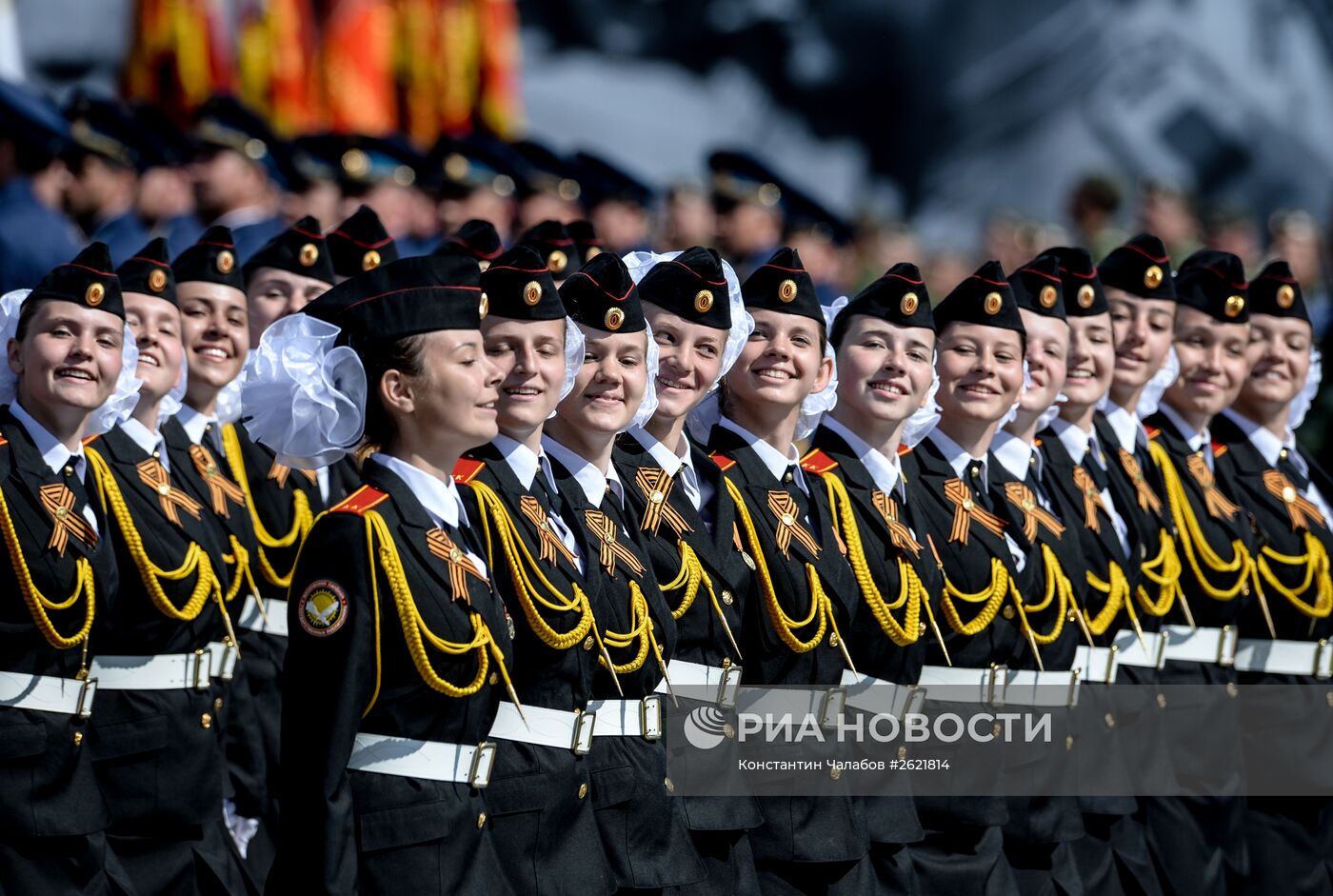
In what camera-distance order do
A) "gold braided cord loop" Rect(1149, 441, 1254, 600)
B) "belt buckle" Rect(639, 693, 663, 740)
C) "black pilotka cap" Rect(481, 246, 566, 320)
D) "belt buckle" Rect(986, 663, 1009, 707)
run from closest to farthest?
"black pilotka cap" Rect(481, 246, 566, 320)
"belt buckle" Rect(639, 693, 663, 740)
"belt buckle" Rect(986, 663, 1009, 707)
"gold braided cord loop" Rect(1149, 441, 1254, 600)

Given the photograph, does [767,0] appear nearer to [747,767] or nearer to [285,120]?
[285,120]

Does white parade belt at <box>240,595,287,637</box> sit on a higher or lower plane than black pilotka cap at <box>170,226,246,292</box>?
lower

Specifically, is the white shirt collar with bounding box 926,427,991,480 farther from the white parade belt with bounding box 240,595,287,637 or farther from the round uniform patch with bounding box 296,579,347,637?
the round uniform patch with bounding box 296,579,347,637

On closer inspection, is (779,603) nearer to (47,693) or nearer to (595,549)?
(595,549)

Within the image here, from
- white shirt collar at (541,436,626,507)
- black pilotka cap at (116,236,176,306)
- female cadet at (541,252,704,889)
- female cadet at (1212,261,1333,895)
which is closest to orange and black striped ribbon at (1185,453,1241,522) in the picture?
female cadet at (1212,261,1333,895)

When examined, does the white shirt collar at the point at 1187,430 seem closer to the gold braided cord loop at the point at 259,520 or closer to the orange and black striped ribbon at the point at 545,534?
the gold braided cord loop at the point at 259,520

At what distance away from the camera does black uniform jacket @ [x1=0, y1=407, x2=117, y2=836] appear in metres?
5.32

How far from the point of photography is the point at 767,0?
17969 millimetres

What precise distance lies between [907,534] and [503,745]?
1740 millimetres

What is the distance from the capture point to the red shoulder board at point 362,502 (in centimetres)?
451

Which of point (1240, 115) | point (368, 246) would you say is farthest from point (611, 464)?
point (1240, 115)

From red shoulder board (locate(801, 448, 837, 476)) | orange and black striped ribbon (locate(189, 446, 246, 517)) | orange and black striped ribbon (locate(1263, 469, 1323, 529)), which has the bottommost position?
orange and black striped ribbon (locate(1263, 469, 1323, 529))

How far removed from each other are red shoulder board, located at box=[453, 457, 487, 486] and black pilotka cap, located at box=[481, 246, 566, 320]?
1.16 ft

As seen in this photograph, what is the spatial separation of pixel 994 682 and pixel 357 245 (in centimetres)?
258
